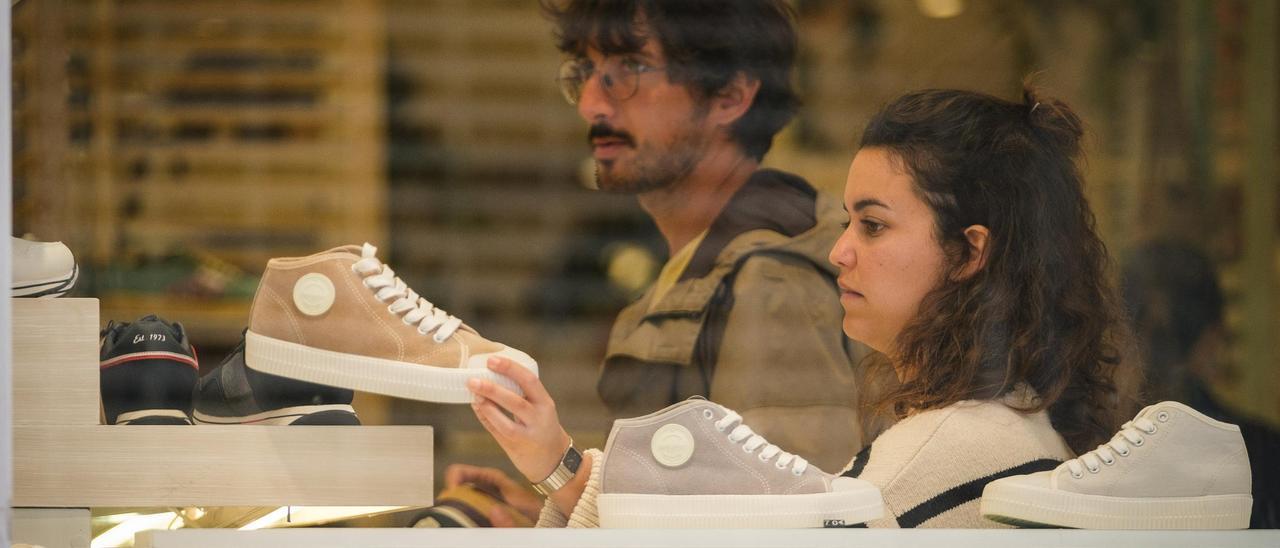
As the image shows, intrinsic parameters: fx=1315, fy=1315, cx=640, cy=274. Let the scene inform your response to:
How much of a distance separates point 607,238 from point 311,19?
0.65 metres

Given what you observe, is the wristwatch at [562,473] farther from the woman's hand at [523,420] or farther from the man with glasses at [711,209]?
the man with glasses at [711,209]

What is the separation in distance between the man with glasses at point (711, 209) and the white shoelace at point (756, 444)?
6.0 inches

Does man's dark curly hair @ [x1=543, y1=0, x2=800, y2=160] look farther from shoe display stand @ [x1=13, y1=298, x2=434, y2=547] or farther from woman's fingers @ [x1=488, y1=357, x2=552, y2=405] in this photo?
shoe display stand @ [x1=13, y1=298, x2=434, y2=547]

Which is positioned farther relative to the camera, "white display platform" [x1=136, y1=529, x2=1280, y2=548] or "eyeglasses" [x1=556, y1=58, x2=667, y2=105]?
"eyeglasses" [x1=556, y1=58, x2=667, y2=105]

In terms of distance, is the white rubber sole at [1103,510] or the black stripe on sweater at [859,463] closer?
the white rubber sole at [1103,510]

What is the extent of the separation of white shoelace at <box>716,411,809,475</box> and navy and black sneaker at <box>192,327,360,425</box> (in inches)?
23.5

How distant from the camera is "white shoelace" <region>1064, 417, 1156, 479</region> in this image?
2113mm

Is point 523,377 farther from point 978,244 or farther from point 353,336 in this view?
point 978,244

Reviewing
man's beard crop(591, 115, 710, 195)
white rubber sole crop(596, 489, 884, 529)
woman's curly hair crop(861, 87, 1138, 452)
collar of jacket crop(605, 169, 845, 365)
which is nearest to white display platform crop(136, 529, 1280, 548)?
white rubber sole crop(596, 489, 884, 529)

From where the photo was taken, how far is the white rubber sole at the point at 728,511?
2.05 metres

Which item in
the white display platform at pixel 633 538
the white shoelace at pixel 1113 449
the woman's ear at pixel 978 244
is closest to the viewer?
the white display platform at pixel 633 538

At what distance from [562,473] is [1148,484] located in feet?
3.13

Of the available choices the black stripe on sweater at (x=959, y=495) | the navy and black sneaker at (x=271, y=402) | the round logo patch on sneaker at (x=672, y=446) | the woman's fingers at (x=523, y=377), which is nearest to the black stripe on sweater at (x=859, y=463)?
the black stripe on sweater at (x=959, y=495)

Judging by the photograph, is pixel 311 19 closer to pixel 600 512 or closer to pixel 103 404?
pixel 103 404
